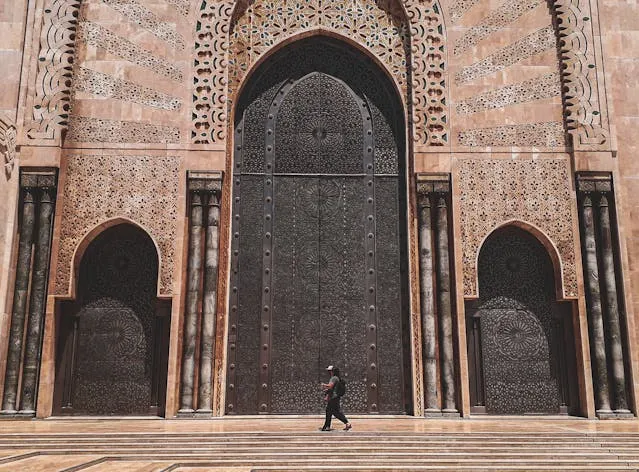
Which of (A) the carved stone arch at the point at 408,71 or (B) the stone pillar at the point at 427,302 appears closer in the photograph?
(B) the stone pillar at the point at 427,302

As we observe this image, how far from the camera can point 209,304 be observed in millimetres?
8305

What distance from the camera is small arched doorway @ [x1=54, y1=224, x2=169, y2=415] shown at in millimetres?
8266

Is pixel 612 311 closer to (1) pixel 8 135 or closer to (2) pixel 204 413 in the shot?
(2) pixel 204 413

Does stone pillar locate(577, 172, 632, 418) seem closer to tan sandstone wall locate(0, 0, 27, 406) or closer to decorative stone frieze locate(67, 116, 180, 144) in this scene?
decorative stone frieze locate(67, 116, 180, 144)

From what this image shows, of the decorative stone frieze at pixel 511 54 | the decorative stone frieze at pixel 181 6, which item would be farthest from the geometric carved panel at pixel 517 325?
the decorative stone frieze at pixel 181 6

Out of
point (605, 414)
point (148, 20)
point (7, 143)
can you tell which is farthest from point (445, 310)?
point (7, 143)

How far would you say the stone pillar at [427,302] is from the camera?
27.0 feet

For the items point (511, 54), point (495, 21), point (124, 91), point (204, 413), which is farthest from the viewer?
point (495, 21)

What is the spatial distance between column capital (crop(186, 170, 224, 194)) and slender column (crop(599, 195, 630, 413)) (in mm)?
4925

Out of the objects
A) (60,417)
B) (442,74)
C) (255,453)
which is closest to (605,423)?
(255,453)

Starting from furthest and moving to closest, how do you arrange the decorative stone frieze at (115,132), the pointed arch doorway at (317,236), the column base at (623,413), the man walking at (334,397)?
1. the decorative stone frieze at (115,132)
2. the pointed arch doorway at (317,236)
3. the column base at (623,413)
4. the man walking at (334,397)

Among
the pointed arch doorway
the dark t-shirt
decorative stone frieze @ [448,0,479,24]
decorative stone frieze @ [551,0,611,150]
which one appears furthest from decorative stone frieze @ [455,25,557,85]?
the dark t-shirt

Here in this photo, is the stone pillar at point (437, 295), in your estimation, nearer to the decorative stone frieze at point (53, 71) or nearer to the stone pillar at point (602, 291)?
the stone pillar at point (602, 291)

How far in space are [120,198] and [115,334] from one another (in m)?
1.74
